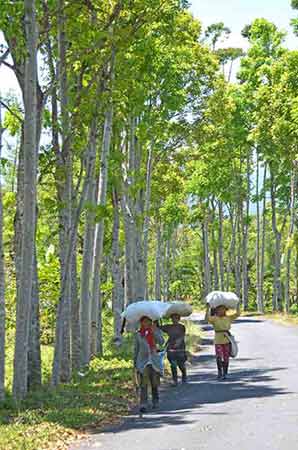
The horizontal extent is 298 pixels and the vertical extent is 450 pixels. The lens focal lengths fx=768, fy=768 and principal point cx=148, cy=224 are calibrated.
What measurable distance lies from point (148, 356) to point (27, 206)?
3.36m

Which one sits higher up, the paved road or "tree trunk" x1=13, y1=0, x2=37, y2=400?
"tree trunk" x1=13, y1=0, x2=37, y2=400

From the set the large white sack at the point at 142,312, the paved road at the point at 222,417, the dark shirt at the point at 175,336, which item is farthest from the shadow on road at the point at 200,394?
the large white sack at the point at 142,312

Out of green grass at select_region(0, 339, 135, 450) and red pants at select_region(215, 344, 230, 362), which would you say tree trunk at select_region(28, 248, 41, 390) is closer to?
green grass at select_region(0, 339, 135, 450)

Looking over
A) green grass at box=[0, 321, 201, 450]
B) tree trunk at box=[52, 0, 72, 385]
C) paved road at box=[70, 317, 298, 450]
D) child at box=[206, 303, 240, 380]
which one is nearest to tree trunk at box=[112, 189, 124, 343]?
paved road at box=[70, 317, 298, 450]

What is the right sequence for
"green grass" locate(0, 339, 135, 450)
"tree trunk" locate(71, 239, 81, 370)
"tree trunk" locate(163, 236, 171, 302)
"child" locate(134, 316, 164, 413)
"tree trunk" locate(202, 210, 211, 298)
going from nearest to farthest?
1. "green grass" locate(0, 339, 135, 450)
2. "child" locate(134, 316, 164, 413)
3. "tree trunk" locate(71, 239, 81, 370)
4. "tree trunk" locate(202, 210, 211, 298)
5. "tree trunk" locate(163, 236, 171, 302)

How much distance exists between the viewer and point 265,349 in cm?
2445

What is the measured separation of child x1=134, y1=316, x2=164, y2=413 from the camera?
13.3 m

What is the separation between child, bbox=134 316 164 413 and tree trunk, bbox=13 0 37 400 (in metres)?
1.97

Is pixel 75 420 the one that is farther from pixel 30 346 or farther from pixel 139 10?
pixel 139 10

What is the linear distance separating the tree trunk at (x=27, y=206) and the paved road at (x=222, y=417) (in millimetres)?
2261

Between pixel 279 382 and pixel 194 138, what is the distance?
18.1 meters

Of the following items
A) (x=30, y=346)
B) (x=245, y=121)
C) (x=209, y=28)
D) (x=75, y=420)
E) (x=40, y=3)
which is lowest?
(x=75, y=420)

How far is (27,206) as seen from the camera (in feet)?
43.6

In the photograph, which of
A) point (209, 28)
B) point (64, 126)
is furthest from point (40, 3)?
point (209, 28)
